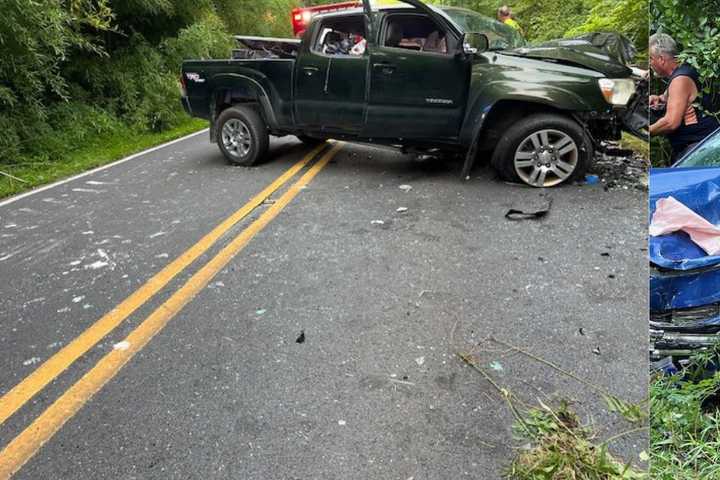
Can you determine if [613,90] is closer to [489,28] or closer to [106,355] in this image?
[489,28]

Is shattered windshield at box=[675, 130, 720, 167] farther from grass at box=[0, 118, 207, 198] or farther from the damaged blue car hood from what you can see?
grass at box=[0, 118, 207, 198]

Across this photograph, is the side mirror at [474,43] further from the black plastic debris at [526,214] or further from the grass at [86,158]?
the grass at [86,158]

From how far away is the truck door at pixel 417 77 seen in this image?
5.39m

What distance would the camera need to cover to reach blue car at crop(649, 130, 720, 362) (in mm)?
899

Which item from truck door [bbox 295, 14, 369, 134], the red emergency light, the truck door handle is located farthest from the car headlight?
the red emergency light

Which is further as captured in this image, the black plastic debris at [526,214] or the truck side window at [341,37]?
the truck side window at [341,37]

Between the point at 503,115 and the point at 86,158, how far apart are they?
6.01m

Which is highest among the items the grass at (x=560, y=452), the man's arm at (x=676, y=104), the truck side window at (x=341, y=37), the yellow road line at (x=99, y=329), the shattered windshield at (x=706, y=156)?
the man's arm at (x=676, y=104)

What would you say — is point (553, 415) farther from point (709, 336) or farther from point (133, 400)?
point (133, 400)

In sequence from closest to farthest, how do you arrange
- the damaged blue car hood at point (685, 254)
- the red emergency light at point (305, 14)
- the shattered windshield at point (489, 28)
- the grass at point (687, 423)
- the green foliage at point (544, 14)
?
the damaged blue car hood at point (685, 254), the grass at point (687, 423), the shattered windshield at point (489, 28), the red emergency light at point (305, 14), the green foliage at point (544, 14)

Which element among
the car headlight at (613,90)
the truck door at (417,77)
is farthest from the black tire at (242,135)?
the car headlight at (613,90)

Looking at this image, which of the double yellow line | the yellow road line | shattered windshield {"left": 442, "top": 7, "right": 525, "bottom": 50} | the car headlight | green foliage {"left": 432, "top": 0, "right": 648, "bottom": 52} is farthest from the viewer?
green foliage {"left": 432, "top": 0, "right": 648, "bottom": 52}

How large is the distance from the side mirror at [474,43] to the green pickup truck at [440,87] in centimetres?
1

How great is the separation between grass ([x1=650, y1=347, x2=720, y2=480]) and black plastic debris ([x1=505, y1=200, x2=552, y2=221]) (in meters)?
3.50
